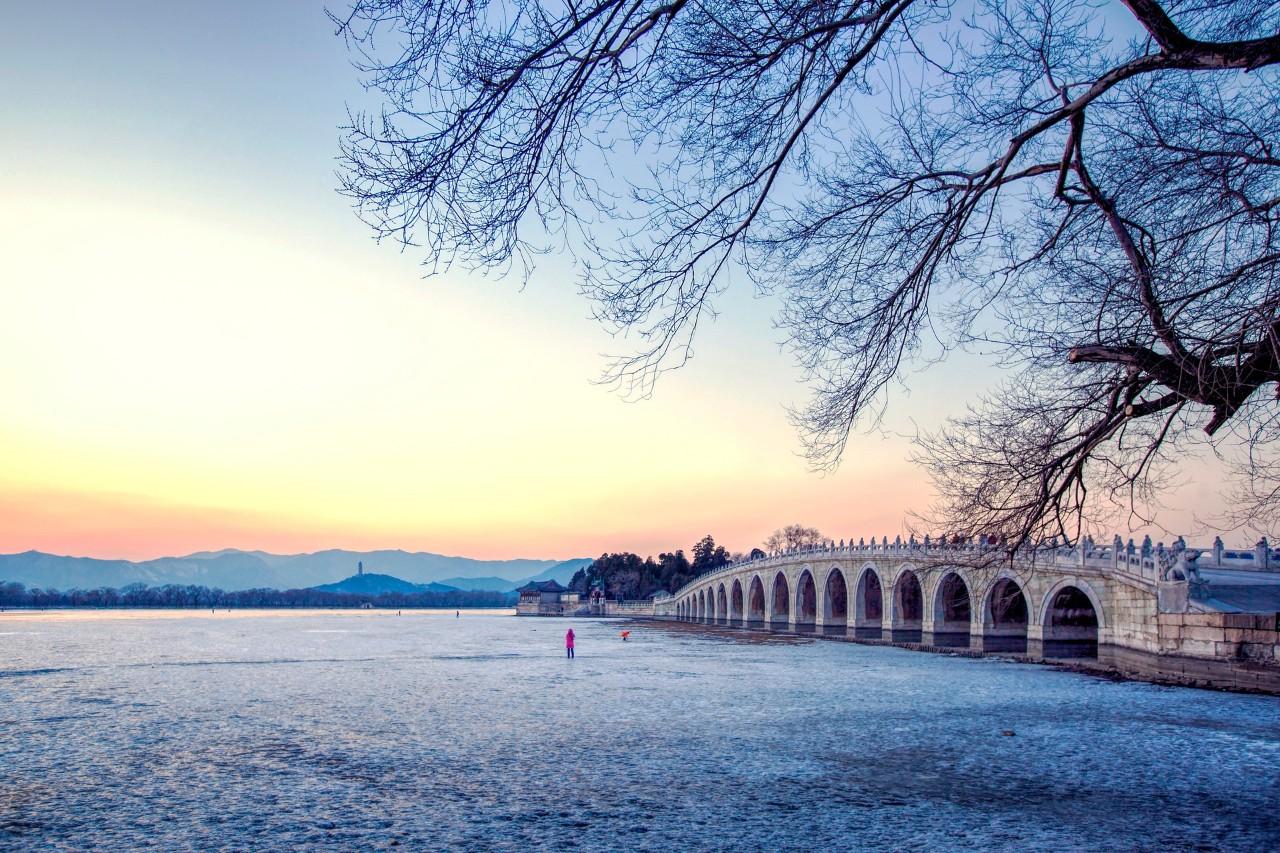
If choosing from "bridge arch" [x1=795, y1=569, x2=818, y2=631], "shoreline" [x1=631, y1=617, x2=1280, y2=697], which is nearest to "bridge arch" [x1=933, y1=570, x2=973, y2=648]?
"shoreline" [x1=631, y1=617, x2=1280, y2=697]

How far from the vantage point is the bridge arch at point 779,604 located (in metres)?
75.8

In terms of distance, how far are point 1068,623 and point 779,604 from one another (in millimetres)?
44725

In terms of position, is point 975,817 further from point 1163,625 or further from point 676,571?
point 676,571

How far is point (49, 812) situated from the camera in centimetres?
818

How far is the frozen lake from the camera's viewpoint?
7.37m

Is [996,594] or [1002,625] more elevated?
[996,594]

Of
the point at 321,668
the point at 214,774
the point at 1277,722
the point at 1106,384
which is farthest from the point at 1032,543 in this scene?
the point at 321,668

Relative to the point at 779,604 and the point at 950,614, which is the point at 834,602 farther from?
the point at 779,604

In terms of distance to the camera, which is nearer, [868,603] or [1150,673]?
[1150,673]

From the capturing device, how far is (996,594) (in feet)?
141

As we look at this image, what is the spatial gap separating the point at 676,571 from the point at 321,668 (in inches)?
4690

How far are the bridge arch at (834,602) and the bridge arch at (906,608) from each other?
8.17 meters

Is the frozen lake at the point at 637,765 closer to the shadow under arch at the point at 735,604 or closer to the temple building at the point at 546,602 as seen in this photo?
the shadow under arch at the point at 735,604

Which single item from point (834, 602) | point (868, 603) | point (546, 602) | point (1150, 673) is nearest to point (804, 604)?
point (834, 602)
